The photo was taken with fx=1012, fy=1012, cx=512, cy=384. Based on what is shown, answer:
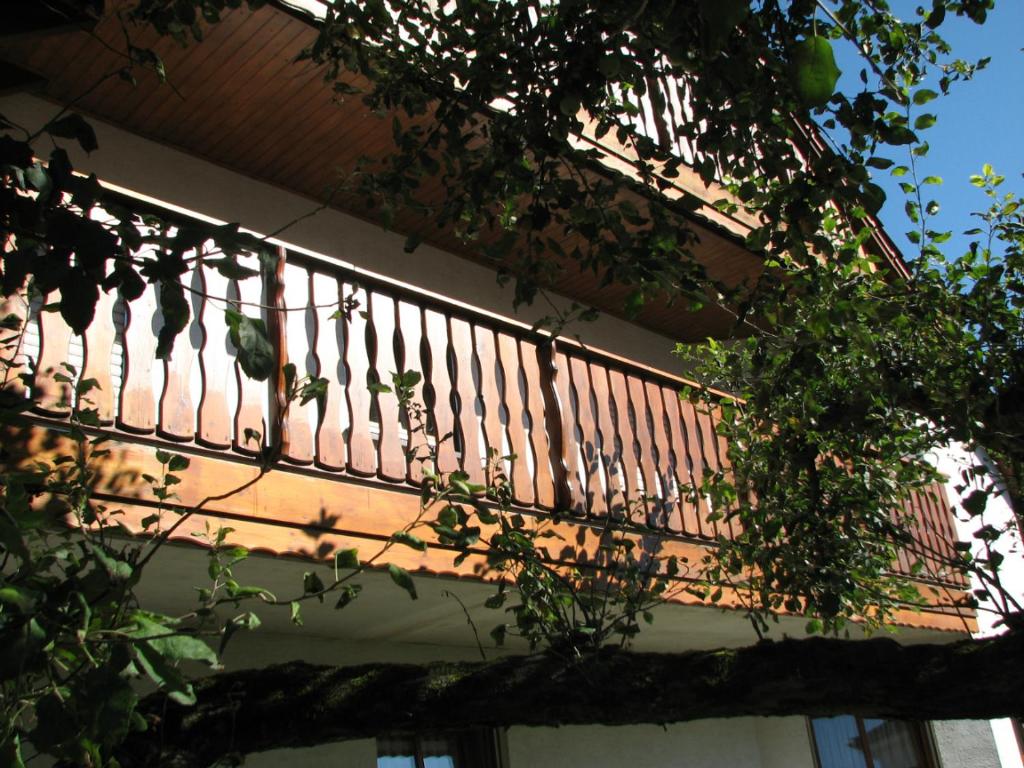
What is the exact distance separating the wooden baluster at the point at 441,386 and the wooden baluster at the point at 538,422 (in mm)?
493

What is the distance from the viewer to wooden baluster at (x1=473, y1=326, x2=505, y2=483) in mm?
5973

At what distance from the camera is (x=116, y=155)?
654 cm

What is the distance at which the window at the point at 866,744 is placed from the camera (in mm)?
9969

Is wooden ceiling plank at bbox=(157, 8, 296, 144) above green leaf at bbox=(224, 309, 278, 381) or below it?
above

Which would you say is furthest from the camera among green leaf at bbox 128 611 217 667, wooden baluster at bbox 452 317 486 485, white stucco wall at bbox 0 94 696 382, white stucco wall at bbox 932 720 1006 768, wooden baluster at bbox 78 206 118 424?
white stucco wall at bbox 932 720 1006 768

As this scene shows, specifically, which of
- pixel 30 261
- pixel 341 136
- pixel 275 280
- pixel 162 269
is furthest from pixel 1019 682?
pixel 341 136

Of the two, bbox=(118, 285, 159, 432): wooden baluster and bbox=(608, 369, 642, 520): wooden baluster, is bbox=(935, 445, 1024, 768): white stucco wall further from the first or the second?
bbox=(118, 285, 159, 432): wooden baluster

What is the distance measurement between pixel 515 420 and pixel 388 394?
871mm

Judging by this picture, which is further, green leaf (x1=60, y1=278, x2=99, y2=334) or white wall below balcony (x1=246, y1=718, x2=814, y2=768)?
white wall below balcony (x1=246, y1=718, x2=814, y2=768)

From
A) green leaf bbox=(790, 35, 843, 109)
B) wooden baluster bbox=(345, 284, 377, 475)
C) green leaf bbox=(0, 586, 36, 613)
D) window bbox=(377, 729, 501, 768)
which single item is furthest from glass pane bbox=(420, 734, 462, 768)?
green leaf bbox=(790, 35, 843, 109)

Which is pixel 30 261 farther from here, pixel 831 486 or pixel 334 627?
pixel 831 486

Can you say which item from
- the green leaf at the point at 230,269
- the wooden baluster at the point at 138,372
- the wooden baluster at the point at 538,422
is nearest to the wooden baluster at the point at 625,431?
the wooden baluster at the point at 538,422

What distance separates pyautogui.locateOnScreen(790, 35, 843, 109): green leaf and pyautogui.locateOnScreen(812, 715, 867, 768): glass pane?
9.58 m

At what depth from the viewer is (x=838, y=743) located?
1007 centimetres
